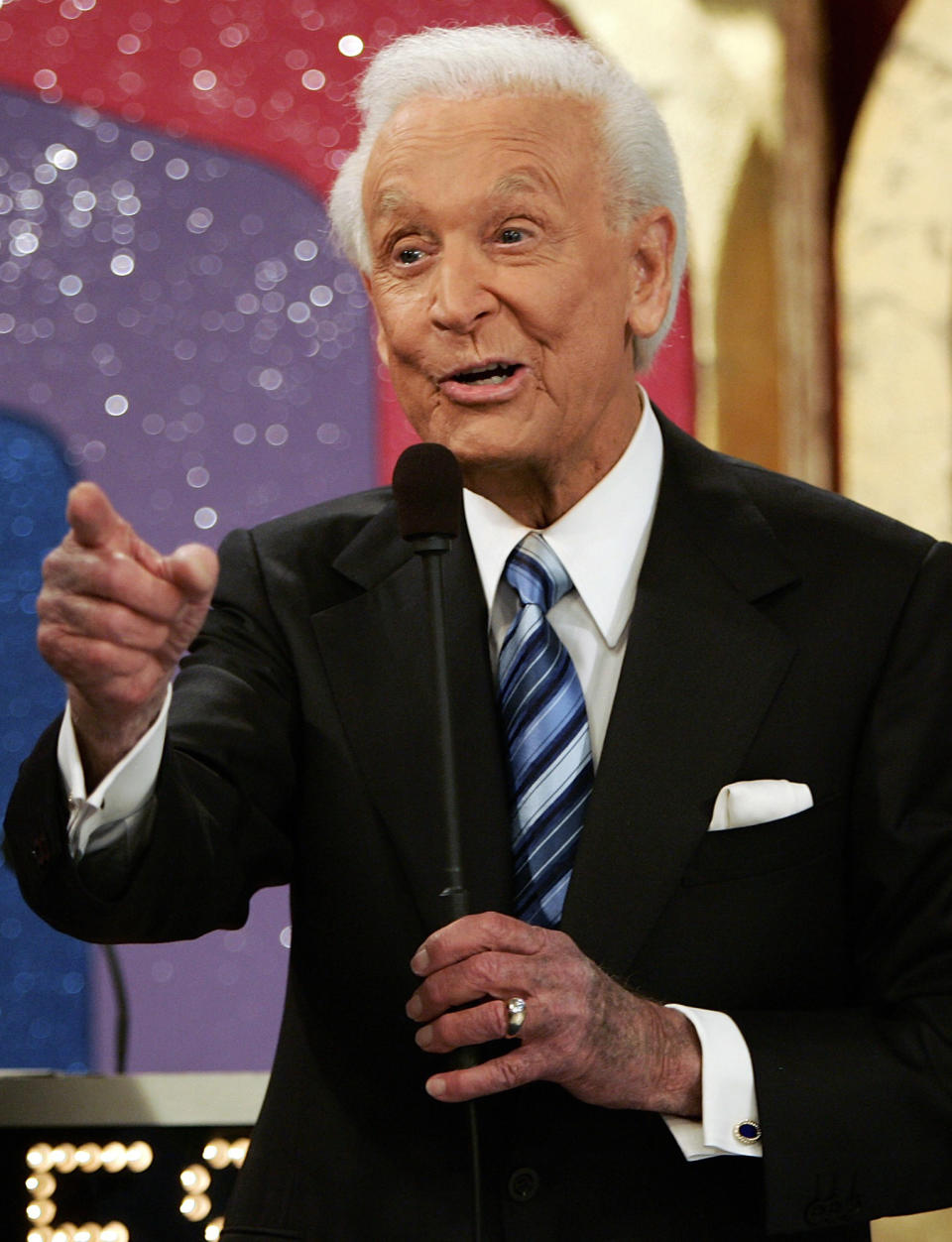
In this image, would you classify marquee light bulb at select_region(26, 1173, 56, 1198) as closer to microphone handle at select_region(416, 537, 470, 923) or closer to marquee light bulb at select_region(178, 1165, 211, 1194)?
marquee light bulb at select_region(178, 1165, 211, 1194)

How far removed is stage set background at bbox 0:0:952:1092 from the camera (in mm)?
1751

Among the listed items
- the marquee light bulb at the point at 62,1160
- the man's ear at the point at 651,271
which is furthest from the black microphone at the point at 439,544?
the marquee light bulb at the point at 62,1160

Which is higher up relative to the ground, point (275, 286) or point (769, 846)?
point (275, 286)

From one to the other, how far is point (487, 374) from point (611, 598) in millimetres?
203

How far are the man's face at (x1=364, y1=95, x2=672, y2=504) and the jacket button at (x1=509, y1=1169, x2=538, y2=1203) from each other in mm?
518

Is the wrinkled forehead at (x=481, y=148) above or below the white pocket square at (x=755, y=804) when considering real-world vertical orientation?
above

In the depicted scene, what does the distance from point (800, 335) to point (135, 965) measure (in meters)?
1.09

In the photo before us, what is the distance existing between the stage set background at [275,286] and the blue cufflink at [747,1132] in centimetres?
85

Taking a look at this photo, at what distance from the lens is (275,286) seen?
1.84 metres

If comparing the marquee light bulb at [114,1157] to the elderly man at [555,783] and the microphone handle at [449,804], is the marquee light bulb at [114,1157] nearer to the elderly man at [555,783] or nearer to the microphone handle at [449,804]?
the elderly man at [555,783]

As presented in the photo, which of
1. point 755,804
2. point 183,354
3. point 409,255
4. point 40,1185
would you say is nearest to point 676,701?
point 755,804

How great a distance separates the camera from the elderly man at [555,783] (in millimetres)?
997

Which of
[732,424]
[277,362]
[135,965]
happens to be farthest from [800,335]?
Result: [135,965]

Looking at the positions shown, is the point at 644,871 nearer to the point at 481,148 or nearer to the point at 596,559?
the point at 596,559
